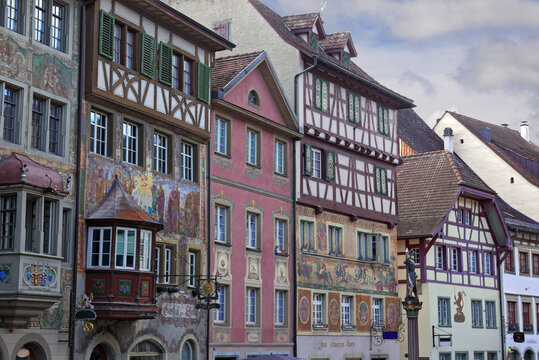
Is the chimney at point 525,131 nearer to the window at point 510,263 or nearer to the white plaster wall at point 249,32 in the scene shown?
the window at point 510,263

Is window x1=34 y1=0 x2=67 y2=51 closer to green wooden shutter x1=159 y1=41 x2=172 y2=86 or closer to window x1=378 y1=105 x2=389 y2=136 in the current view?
green wooden shutter x1=159 y1=41 x2=172 y2=86

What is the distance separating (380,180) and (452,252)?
676 centimetres

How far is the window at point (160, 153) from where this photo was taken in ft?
88.8

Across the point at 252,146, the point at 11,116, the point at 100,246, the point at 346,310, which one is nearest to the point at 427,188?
the point at 346,310

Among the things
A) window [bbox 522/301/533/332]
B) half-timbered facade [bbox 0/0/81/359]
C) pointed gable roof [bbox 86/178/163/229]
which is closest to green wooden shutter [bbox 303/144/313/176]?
pointed gable roof [bbox 86/178/163/229]

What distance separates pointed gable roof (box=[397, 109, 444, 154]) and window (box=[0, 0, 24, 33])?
1195 inches

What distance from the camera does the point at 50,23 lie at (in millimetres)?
23438

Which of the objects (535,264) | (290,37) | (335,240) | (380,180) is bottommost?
(335,240)

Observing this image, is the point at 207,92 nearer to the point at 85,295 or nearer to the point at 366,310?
the point at 85,295

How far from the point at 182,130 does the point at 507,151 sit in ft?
106

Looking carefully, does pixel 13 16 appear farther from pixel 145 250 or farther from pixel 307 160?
pixel 307 160

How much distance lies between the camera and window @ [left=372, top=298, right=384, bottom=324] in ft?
127

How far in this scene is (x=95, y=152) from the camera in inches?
970

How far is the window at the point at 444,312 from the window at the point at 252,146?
45.7 feet
